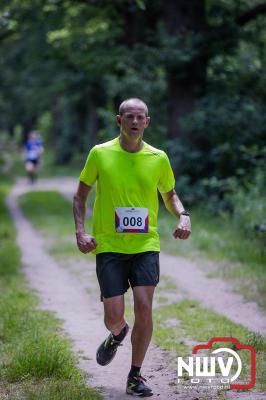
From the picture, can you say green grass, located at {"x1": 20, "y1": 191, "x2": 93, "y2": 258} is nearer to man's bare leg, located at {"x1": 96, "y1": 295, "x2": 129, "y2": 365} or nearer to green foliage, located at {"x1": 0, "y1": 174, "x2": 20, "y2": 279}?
green foliage, located at {"x1": 0, "y1": 174, "x2": 20, "y2": 279}

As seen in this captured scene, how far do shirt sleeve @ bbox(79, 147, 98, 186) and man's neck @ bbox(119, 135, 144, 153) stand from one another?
0.70 ft

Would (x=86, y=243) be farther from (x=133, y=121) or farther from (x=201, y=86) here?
(x=201, y=86)

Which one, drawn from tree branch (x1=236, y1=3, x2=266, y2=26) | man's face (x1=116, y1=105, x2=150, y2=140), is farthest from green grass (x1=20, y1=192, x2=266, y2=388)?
tree branch (x1=236, y1=3, x2=266, y2=26)

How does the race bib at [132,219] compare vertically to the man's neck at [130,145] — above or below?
below

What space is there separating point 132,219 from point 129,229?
76 millimetres

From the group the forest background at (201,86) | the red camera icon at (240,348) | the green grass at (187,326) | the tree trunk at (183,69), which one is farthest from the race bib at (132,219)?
the tree trunk at (183,69)

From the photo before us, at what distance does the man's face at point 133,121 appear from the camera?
5.26m

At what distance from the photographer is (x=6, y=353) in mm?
6363

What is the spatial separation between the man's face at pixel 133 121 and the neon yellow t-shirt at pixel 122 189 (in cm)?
14

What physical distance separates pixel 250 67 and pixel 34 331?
1143cm

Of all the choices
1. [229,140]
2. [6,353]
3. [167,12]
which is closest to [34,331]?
[6,353]

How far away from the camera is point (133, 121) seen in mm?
5262

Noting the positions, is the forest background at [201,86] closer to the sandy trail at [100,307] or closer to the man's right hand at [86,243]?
the sandy trail at [100,307]

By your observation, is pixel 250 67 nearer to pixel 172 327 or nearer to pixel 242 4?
pixel 242 4
